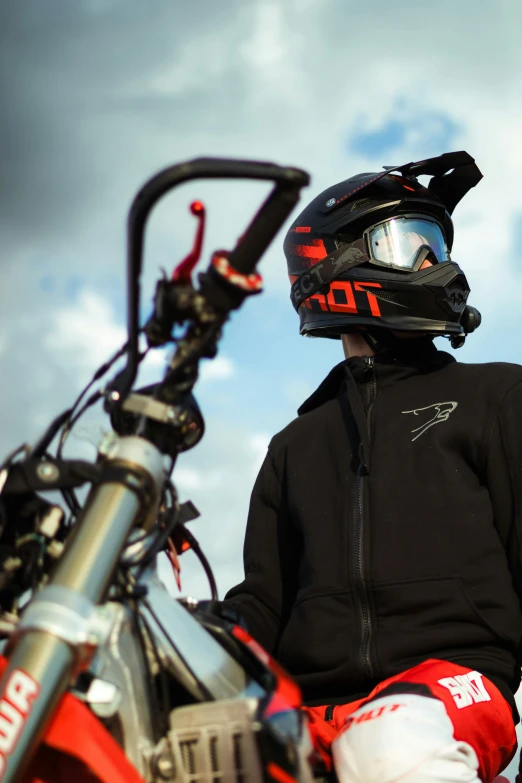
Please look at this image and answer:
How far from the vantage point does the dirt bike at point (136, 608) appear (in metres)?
1.71

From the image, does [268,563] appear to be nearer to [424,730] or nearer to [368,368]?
[368,368]

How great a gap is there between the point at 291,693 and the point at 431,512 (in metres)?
1.60

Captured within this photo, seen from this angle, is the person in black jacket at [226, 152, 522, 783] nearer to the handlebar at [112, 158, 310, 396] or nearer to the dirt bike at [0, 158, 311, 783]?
the dirt bike at [0, 158, 311, 783]

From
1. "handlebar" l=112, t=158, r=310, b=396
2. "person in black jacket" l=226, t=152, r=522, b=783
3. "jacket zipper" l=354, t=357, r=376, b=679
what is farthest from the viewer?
"jacket zipper" l=354, t=357, r=376, b=679

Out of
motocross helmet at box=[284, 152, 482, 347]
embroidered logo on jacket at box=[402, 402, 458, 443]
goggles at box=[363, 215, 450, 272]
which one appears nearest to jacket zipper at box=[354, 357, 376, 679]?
embroidered logo on jacket at box=[402, 402, 458, 443]

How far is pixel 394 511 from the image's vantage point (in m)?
3.60

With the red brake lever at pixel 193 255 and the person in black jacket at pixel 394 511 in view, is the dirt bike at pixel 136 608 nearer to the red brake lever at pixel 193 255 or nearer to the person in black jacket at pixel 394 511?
the red brake lever at pixel 193 255

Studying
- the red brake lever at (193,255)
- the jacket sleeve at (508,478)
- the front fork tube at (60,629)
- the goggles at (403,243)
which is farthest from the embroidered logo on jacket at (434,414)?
the front fork tube at (60,629)

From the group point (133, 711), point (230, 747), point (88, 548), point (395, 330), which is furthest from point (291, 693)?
point (395, 330)

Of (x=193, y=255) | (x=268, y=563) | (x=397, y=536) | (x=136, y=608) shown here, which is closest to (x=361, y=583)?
(x=397, y=536)

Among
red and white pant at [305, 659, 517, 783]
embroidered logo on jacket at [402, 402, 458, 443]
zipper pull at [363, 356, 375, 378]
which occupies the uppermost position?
zipper pull at [363, 356, 375, 378]

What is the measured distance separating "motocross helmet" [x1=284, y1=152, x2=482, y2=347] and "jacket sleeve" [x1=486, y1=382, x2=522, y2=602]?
2.22ft

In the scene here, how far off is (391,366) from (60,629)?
262 centimetres

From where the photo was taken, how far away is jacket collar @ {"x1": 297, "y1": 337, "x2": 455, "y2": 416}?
4059 millimetres
